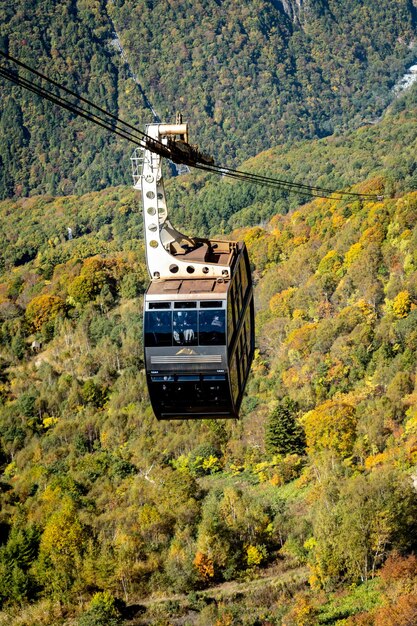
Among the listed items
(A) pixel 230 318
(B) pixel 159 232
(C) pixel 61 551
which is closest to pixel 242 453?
(C) pixel 61 551

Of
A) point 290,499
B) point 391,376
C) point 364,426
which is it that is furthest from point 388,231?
point 290,499

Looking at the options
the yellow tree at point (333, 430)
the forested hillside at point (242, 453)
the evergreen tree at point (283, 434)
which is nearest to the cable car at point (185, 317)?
the forested hillside at point (242, 453)

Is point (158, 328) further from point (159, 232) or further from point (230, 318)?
point (159, 232)

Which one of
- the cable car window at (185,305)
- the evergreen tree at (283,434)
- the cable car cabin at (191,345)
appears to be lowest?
the evergreen tree at (283,434)

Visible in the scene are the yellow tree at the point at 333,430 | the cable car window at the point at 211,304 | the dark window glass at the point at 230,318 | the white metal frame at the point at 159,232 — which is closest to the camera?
the cable car window at the point at 211,304

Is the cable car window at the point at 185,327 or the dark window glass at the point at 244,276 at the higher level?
the dark window glass at the point at 244,276

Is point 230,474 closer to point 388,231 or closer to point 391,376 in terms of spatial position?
point 391,376

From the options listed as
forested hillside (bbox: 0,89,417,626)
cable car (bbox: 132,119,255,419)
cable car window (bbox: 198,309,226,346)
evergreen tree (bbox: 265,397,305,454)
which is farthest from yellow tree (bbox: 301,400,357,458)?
cable car window (bbox: 198,309,226,346)

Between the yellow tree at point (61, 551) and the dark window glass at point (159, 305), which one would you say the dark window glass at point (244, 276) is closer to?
the dark window glass at point (159, 305)
